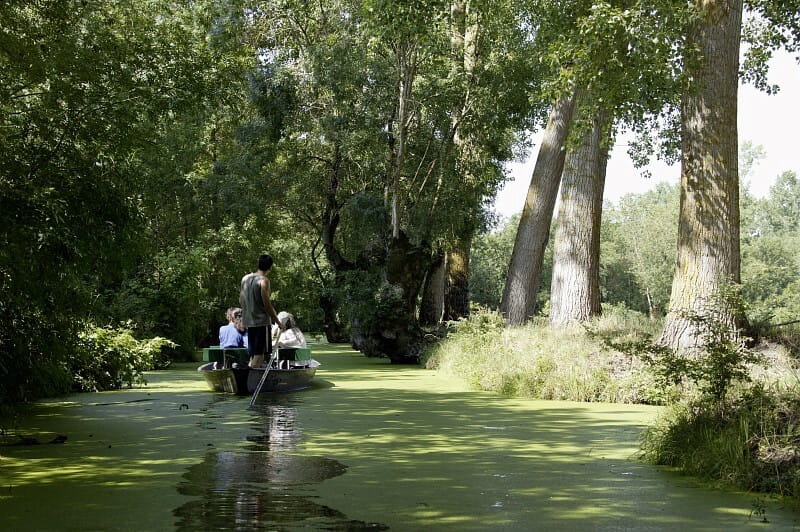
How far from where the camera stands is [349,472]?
6617 mm

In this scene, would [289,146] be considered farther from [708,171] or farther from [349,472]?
[349,472]

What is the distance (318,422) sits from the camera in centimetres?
981

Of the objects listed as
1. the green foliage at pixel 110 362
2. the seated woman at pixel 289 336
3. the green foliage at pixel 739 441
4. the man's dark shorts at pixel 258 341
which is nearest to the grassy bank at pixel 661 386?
the green foliage at pixel 739 441

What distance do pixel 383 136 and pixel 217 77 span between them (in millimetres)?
12144

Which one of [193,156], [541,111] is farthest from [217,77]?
[193,156]

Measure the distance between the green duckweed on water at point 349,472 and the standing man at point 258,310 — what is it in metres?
1.41

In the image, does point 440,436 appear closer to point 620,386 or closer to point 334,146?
point 620,386

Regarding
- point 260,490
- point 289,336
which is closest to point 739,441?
point 260,490

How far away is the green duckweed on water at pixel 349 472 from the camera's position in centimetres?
505

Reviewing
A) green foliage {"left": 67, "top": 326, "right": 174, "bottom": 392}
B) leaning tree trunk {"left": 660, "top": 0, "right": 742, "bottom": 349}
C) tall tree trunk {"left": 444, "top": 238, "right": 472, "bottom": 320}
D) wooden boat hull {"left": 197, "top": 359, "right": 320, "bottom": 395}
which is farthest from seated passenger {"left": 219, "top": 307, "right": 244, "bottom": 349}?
tall tree trunk {"left": 444, "top": 238, "right": 472, "bottom": 320}

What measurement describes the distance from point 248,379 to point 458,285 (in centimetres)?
1385

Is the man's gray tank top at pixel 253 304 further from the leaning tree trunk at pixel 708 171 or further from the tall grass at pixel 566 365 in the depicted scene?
the leaning tree trunk at pixel 708 171

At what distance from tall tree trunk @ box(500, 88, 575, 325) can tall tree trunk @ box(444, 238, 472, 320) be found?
5733 mm

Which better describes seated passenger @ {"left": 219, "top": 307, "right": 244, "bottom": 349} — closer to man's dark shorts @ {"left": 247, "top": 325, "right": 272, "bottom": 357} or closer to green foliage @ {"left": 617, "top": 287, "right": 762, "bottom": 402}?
man's dark shorts @ {"left": 247, "top": 325, "right": 272, "bottom": 357}
